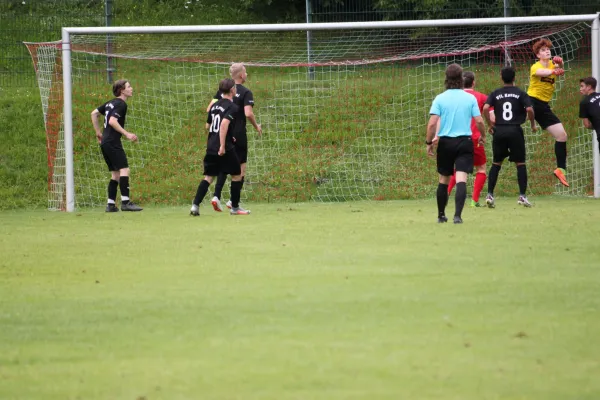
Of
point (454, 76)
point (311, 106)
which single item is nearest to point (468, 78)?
point (454, 76)

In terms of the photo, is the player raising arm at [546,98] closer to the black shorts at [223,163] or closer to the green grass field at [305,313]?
the green grass field at [305,313]

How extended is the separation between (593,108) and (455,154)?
444 centimetres

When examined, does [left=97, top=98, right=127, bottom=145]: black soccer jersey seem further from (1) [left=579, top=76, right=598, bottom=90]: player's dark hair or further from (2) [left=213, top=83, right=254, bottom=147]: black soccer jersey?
(1) [left=579, top=76, right=598, bottom=90]: player's dark hair

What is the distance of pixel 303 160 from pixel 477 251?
970 cm

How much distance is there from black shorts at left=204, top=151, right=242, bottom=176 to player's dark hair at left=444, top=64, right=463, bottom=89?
3221 mm

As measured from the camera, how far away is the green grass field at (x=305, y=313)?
16.9 feet

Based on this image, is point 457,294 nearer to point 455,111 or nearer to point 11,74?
point 455,111

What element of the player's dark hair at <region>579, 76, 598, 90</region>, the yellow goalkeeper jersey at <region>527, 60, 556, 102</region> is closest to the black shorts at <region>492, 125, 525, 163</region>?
the yellow goalkeeper jersey at <region>527, 60, 556, 102</region>

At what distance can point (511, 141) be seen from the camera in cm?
1459

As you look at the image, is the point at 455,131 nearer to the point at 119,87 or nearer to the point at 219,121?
the point at 219,121

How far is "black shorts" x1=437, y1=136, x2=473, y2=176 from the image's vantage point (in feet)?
40.0

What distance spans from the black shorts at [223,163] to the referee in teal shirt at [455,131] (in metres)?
3.02

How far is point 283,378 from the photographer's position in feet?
17.2

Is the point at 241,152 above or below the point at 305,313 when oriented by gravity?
above
